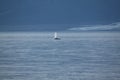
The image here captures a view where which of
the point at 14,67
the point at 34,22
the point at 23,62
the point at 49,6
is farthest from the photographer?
the point at 49,6

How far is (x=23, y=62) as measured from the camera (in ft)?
57.6

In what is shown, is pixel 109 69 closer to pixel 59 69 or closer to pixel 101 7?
pixel 59 69

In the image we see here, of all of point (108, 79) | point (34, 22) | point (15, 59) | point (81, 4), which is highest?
point (81, 4)

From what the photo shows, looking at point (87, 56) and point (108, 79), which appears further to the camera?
point (87, 56)

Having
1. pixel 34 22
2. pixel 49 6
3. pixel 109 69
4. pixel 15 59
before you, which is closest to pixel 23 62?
pixel 15 59

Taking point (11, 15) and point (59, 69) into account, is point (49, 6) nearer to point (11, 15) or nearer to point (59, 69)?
point (11, 15)

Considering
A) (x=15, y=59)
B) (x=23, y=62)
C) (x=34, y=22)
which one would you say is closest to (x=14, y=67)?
(x=23, y=62)

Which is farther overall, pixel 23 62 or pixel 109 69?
pixel 23 62

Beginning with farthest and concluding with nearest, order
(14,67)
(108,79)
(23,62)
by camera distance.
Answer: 1. (23,62)
2. (14,67)
3. (108,79)

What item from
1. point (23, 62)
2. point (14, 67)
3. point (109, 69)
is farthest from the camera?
point (23, 62)

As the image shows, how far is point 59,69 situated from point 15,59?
472 cm

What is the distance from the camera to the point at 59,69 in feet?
49.0

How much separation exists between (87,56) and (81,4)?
98.7 m

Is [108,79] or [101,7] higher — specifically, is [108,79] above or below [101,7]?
below
